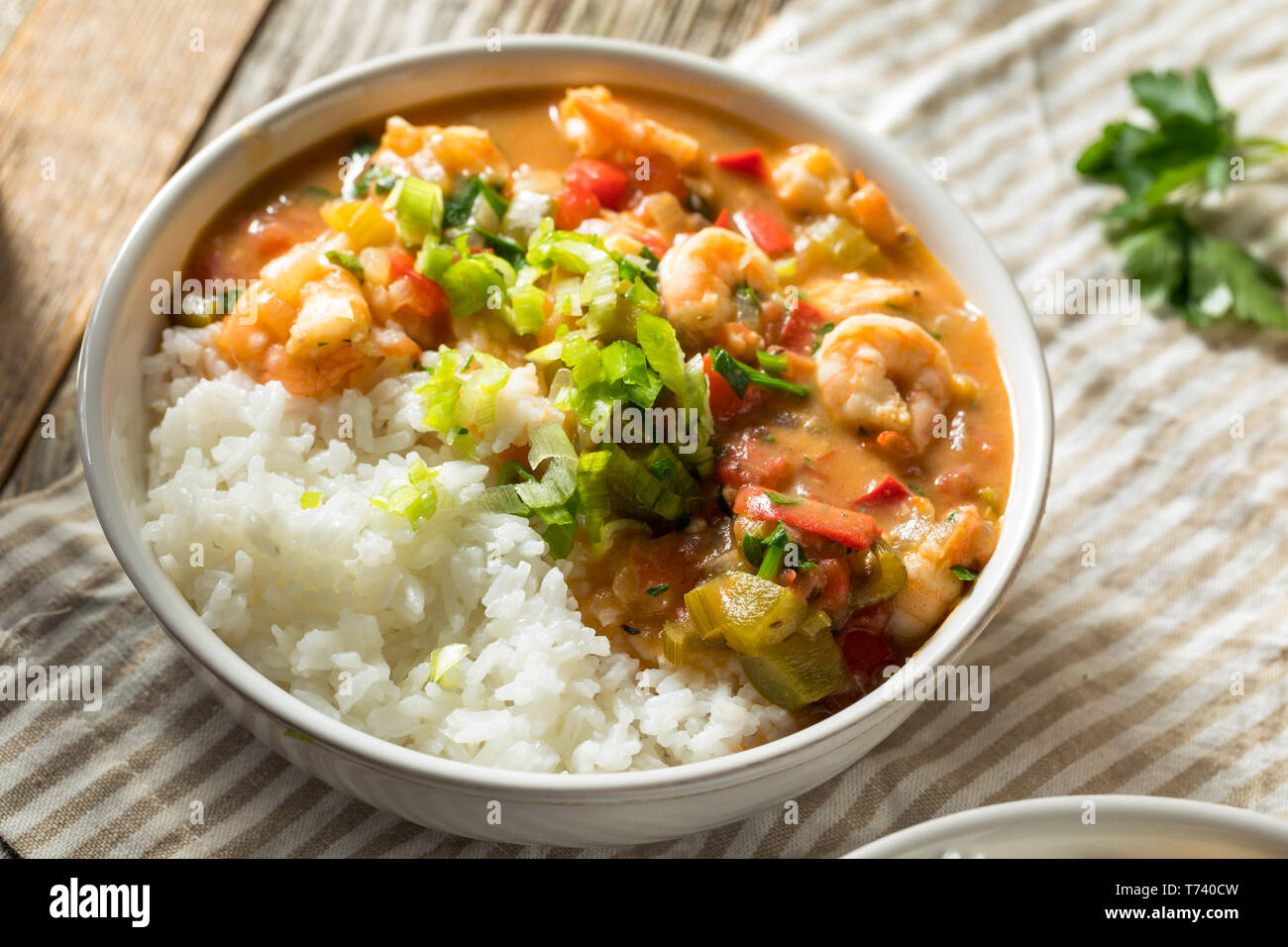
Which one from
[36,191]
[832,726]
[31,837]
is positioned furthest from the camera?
[36,191]

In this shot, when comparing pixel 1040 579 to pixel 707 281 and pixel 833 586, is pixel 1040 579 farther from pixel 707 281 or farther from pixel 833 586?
pixel 707 281

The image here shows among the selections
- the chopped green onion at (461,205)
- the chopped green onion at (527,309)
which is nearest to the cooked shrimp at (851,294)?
the chopped green onion at (527,309)

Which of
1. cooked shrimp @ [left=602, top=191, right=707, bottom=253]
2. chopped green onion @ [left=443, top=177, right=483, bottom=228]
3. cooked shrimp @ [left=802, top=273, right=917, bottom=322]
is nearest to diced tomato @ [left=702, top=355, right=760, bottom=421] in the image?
cooked shrimp @ [left=802, top=273, right=917, bottom=322]

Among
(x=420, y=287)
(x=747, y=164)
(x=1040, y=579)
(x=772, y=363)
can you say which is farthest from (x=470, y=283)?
(x=1040, y=579)

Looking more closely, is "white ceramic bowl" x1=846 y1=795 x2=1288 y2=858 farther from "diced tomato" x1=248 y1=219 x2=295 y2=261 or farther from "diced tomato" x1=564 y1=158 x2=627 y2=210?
"diced tomato" x1=248 y1=219 x2=295 y2=261

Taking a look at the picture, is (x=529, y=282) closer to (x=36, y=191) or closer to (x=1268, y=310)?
(x=36, y=191)
